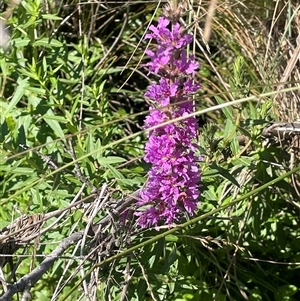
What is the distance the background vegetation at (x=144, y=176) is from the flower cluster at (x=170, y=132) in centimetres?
6

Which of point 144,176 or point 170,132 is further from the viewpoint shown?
point 144,176

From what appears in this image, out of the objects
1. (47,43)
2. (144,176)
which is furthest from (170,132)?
(47,43)

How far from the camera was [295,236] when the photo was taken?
5.64ft

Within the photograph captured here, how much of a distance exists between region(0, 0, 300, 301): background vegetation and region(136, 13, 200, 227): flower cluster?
0.20 ft

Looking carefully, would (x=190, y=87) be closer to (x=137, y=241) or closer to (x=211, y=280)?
(x=137, y=241)

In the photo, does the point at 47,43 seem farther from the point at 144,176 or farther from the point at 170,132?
the point at 170,132

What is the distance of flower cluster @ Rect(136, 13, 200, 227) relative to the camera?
3.20 ft

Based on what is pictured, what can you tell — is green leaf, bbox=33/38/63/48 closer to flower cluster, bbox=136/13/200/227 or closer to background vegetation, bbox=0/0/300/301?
background vegetation, bbox=0/0/300/301

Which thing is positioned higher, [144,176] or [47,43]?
[47,43]

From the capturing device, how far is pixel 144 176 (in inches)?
54.2

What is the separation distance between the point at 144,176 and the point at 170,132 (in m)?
0.38

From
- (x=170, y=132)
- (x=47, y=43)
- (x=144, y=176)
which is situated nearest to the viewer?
(x=170, y=132)

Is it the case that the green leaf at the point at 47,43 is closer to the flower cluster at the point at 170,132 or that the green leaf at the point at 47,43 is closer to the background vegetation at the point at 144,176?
the background vegetation at the point at 144,176

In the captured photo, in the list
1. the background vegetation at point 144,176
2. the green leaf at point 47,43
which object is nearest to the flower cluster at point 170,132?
the background vegetation at point 144,176
